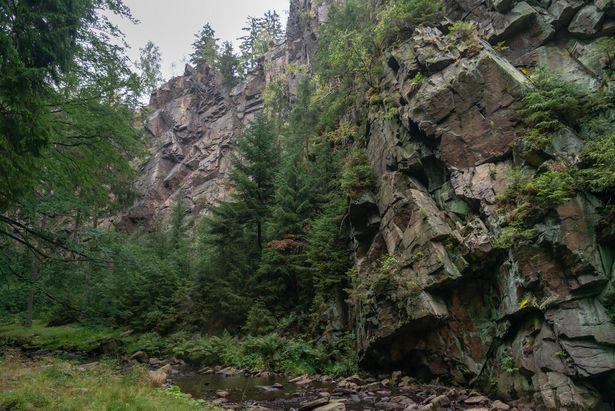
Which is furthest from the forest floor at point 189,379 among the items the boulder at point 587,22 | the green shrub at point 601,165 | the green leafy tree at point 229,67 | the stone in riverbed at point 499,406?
the green leafy tree at point 229,67

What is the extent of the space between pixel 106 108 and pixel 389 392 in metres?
12.2

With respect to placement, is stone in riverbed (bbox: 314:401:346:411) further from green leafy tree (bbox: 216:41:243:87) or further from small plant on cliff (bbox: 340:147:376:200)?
green leafy tree (bbox: 216:41:243:87)

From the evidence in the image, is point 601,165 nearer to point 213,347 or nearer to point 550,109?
point 550,109

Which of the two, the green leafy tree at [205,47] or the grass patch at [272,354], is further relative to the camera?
the green leafy tree at [205,47]

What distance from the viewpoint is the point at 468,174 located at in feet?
49.5

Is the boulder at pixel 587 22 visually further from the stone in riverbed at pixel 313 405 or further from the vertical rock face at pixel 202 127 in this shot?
the vertical rock face at pixel 202 127

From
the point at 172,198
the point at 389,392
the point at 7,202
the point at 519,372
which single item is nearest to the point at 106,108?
the point at 7,202

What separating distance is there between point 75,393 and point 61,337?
20.7 meters

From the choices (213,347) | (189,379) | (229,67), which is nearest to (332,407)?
(189,379)

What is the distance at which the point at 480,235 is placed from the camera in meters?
13.3

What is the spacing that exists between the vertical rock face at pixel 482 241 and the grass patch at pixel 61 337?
640 inches

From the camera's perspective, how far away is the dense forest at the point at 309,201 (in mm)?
9586

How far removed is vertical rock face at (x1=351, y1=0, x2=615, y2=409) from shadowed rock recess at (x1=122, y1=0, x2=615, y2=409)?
0.14ft

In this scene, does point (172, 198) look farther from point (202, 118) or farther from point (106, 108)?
point (106, 108)
